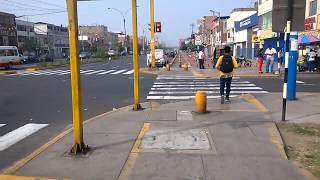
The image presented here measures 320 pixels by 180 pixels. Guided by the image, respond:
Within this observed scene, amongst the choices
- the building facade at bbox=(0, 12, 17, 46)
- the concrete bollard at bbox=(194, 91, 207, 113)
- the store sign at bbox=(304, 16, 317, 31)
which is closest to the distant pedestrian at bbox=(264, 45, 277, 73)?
the store sign at bbox=(304, 16, 317, 31)

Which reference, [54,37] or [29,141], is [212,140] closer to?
[29,141]

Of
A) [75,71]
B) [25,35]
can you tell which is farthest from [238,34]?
[75,71]

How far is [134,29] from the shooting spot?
33.1 feet

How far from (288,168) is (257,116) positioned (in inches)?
157

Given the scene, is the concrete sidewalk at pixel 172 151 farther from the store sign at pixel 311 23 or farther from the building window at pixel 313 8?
the building window at pixel 313 8

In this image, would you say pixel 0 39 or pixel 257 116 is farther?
pixel 0 39

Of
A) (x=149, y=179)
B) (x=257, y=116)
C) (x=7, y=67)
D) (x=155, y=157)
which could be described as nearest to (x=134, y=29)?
(x=257, y=116)

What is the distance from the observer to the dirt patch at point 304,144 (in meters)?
6.25

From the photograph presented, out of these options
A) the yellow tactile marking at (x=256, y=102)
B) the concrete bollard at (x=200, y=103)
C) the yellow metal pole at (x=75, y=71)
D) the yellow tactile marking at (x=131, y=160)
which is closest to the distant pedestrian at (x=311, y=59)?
the yellow tactile marking at (x=256, y=102)

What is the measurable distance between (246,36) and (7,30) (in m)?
52.2

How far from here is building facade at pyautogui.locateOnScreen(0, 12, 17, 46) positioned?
276ft

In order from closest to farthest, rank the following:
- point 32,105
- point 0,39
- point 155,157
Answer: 1. point 155,157
2. point 32,105
3. point 0,39

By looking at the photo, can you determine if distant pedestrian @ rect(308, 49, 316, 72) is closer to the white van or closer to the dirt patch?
the dirt patch

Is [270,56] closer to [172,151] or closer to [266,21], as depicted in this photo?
[172,151]
